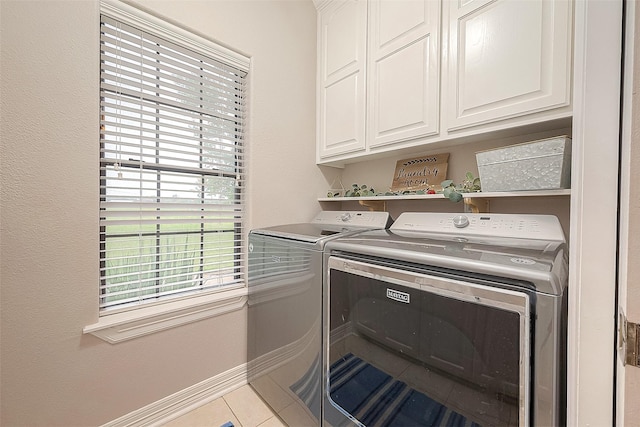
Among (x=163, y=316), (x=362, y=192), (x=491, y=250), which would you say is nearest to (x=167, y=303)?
(x=163, y=316)

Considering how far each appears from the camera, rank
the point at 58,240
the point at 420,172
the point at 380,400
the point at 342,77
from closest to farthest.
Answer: the point at 380,400 < the point at 58,240 < the point at 420,172 < the point at 342,77

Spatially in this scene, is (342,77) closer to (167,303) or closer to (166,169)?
(166,169)

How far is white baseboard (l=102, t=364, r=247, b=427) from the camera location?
1.32 meters

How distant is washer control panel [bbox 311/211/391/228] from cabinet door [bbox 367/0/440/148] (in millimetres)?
479

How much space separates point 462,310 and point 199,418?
1537mm

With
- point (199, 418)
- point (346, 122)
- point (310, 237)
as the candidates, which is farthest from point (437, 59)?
point (199, 418)

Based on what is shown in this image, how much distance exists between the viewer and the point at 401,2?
1.52 meters

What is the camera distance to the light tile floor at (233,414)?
4.54 ft

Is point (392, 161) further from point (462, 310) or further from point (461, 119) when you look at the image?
point (462, 310)

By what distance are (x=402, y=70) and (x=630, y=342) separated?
4.99 ft

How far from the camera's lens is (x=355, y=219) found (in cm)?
184

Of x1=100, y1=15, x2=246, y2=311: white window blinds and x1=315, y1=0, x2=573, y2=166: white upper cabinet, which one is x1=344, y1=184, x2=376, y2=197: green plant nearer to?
x1=315, y1=0, x2=573, y2=166: white upper cabinet

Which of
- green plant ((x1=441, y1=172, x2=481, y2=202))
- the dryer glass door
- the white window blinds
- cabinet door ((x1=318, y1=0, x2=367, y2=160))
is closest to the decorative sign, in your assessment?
green plant ((x1=441, y1=172, x2=481, y2=202))

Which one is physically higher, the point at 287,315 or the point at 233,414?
the point at 287,315
